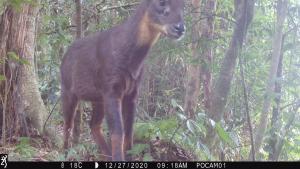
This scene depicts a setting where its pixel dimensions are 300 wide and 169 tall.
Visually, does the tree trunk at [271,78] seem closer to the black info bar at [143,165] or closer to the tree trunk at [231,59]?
the tree trunk at [231,59]

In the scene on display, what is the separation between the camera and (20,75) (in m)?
6.81

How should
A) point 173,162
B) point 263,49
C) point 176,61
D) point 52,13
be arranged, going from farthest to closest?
point 176,61
point 52,13
point 263,49
point 173,162

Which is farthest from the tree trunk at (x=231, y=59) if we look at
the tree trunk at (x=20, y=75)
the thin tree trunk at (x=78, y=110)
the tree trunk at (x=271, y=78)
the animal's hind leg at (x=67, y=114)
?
the tree trunk at (x=20, y=75)

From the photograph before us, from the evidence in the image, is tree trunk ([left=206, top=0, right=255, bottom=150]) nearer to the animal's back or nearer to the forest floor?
the forest floor

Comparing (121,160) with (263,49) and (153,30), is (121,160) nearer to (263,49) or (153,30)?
(153,30)

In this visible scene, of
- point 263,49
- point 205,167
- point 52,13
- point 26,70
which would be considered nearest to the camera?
point 205,167

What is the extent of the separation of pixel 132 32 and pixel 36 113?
2.15 metres

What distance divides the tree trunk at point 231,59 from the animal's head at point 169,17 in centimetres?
66

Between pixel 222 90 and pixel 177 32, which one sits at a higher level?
pixel 177 32

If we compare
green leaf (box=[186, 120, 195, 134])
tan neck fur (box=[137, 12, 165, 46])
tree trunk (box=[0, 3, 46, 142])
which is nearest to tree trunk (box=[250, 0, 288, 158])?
green leaf (box=[186, 120, 195, 134])

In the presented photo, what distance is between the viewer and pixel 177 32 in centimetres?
504

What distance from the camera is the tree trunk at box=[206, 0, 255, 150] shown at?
17.8 ft

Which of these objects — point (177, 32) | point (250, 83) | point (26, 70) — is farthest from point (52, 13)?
point (177, 32)

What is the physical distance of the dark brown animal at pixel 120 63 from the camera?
5.16 meters
